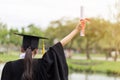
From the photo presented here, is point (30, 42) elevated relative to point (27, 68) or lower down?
elevated

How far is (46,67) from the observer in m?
4.56

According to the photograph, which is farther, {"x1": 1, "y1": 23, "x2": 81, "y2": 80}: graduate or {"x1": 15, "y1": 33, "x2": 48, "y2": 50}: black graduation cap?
{"x1": 15, "y1": 33, "x2": 48, "y2": 50}: black graduation cap

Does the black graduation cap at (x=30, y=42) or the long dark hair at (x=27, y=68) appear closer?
the long dark hair at (x=27, y=68)

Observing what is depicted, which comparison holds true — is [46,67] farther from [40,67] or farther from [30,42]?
[30,42]

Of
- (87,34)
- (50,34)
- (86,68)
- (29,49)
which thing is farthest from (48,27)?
(29,49)

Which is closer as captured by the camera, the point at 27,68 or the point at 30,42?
the point at 27,68

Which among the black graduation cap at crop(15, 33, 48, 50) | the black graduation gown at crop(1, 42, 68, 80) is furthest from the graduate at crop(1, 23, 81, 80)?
the black graduation cap at crop(15, 33, 48, 50)

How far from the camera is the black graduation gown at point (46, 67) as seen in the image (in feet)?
14.9

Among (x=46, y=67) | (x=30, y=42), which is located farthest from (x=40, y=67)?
(x=30, y=42)

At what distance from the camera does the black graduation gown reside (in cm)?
455

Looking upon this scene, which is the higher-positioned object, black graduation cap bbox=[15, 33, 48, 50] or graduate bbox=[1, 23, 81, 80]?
black graduation cap bbox=[15, 33, 48, 50]

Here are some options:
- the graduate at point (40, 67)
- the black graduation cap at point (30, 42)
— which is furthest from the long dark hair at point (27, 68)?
the black graduation cap at point (30, 42)

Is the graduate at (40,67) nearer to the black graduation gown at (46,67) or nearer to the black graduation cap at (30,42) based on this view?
the black graduation gown at (46,67)

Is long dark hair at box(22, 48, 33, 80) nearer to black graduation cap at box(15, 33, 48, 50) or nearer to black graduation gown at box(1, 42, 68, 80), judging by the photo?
black graduation gown at box(1, 42, 68, 80)
